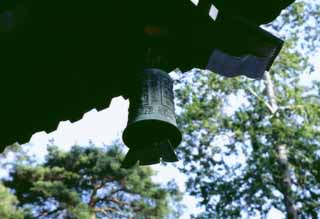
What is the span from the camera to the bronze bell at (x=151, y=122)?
2.44m

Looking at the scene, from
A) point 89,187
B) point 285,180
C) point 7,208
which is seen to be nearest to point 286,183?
point 285,180

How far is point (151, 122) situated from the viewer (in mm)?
2457

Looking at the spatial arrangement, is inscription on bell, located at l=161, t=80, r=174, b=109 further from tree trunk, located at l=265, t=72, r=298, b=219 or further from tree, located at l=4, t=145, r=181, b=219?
tree, located at l=4, t=145, r=181, b=219

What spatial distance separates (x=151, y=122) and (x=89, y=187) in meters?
23.8

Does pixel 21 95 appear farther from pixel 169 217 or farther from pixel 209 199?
Answer: pixel 169 217

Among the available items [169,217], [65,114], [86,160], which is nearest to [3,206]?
[86,160]

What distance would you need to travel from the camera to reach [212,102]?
18.1 metres

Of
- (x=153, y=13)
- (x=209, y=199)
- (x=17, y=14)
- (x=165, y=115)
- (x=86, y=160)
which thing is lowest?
(x=165, y=115)

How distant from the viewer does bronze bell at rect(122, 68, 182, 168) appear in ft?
8.00

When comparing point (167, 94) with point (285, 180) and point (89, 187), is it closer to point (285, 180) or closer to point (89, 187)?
point (285, 180)

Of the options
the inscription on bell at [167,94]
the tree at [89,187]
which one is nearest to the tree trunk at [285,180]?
the tree at [89,187]

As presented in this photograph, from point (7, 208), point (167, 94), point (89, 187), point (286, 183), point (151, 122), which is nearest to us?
point (151, 122)

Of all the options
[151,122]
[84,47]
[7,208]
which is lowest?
[151,122]

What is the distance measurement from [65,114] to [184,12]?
1029mm
